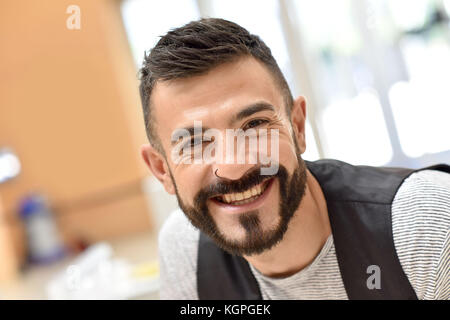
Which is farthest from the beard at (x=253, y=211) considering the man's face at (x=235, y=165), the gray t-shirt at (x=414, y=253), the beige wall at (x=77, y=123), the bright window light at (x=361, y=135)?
the beige wall at (x=77, y=123)

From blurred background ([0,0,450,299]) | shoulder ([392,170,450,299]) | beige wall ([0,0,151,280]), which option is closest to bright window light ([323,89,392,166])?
blurred background ([0,0,450,299])

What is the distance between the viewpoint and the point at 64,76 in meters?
3.28

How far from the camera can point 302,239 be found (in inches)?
31.3

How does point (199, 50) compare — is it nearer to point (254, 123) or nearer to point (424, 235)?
point (254, 123)

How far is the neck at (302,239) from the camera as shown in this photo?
31.1 inches

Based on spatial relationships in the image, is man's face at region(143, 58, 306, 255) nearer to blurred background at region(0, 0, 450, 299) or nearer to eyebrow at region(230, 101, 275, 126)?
eyebrow at region(230, 101, 275, 126)

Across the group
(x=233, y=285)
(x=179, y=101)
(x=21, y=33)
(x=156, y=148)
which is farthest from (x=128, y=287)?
(x=21, y=33)

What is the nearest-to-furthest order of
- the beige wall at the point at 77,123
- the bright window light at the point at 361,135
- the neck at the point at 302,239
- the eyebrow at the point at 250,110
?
the eyebrow at the point at 250,110 → the neck at the point at 302,239 → the bright window light at the point at 361,135 → the beige wall at the point at 77,123

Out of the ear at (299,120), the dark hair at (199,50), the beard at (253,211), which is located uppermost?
the dark hair at (199,50)

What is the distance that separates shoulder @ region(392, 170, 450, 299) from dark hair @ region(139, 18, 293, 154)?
0.89 feet

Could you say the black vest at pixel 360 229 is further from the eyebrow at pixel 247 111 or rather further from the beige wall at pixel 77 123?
the beige wall at pixel 77 123

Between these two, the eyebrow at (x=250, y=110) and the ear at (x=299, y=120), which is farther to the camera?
the ear at (x=299, y=120)

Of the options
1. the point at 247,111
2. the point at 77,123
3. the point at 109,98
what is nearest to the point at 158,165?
the point at 247,111

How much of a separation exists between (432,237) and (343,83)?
2.42 m
